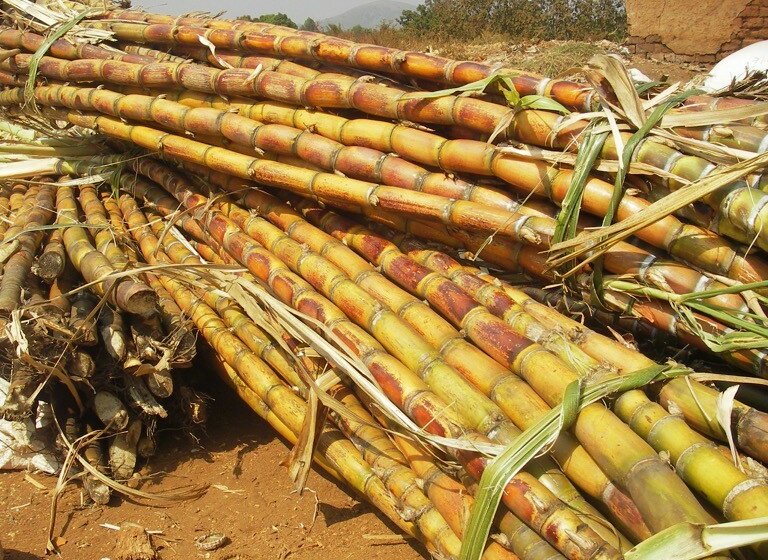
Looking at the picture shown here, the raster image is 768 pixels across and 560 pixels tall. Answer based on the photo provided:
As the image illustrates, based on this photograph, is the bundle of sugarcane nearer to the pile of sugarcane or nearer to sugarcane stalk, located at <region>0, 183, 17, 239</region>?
the pile of sugarcane

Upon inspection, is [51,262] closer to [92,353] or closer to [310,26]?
[92,353]

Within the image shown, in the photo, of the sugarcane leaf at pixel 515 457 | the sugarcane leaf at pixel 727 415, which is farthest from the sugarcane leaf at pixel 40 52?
the sugarcane leaf at pixel 727 415

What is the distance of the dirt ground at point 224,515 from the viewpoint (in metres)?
2.37

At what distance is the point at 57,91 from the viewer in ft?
12.6

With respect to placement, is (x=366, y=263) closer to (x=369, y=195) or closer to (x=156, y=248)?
(x=369, y=195)

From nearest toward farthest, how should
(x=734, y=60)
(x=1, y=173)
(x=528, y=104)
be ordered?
(x=528, y=104), (x=1, y=173), (x=734, y=60)

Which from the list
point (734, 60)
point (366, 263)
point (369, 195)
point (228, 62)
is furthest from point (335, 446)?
point (734, 60)

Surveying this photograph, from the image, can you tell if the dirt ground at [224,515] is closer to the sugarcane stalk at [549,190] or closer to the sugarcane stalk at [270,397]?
the sugarcane stalk at [270,397]

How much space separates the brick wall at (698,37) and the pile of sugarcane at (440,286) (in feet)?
23.3

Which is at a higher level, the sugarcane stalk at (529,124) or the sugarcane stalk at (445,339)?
the sugarcane stalk at (529,124)

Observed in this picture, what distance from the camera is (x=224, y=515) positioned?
2.58m

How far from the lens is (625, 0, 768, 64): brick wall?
8258mm

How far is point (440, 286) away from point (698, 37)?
315 inches

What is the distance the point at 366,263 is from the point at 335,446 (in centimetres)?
72
